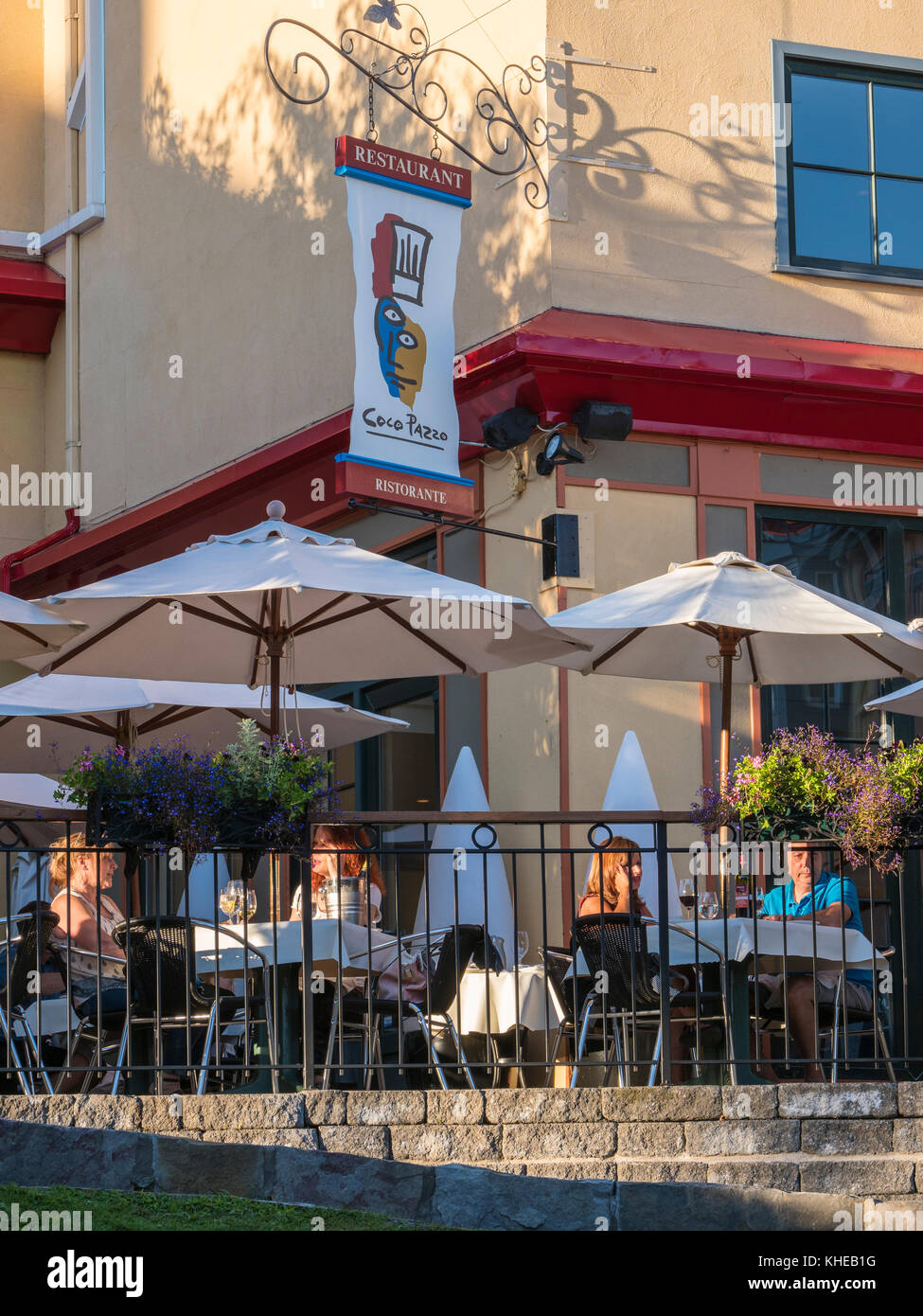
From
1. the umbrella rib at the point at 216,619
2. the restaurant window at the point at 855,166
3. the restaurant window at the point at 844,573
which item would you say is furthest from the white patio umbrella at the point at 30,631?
the restaurant window at the point at 855,166

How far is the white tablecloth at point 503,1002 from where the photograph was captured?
9008mm

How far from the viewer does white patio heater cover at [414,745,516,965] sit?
11.4m

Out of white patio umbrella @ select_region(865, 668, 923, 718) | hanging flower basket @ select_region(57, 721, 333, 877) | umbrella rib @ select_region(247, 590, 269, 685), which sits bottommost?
hanging flower basket @ select_region(57, 721, 333, 877)

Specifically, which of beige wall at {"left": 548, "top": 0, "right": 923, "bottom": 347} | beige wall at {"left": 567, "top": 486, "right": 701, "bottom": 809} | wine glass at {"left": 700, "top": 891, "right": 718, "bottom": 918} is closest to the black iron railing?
wine glass at {"left": 700, "top": 891, "right": 718, "bottom": 918}

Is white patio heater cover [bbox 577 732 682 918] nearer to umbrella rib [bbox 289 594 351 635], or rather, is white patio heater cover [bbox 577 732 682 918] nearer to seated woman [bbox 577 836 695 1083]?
Answer: seated woman [bbox 577 836 695 1083]

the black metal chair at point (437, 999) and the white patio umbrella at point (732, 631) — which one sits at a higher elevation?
the white patio umbrella at point (732, 631)

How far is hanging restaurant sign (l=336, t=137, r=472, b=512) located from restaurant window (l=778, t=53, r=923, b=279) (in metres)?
2.68

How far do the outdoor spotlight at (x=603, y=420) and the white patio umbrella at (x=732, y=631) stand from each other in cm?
183

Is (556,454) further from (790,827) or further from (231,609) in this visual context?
(790,827)

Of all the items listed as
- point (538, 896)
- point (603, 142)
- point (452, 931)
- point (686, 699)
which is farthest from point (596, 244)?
point (452, 931)

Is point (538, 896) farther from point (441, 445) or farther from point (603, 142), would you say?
point (603, 142)

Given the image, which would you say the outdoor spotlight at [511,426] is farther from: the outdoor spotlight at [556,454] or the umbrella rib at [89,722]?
the umbrella rib at [89,722]

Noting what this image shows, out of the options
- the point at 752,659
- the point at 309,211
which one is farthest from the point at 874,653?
the point at 309,211

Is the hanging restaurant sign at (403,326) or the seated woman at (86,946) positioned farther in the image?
the hanging restaurant sign at (403,326)
